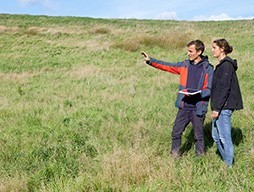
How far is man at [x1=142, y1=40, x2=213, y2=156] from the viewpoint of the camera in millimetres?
4324

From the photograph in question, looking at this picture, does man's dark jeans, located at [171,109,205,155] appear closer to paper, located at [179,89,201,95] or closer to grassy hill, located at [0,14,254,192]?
grassy hill, located at [0,14,254,192]

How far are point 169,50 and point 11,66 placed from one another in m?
8.26

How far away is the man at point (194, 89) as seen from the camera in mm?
4324

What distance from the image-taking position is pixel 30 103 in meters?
7.79

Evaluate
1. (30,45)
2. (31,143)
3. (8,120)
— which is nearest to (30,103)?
(8,120)

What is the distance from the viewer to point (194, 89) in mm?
4418

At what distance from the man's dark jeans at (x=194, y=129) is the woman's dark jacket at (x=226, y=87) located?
1.51 ft

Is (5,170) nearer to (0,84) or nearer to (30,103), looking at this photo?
(30,103)

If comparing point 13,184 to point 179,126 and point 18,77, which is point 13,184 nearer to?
point 179,126

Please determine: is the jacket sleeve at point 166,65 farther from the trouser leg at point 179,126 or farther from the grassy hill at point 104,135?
the grassy hill at point 104,135

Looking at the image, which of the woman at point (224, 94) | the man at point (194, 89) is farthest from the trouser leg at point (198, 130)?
the woman at point (224, 94)

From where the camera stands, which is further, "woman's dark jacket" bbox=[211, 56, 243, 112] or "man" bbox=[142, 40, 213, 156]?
"man" bbox=[142, 40, 213, 156]

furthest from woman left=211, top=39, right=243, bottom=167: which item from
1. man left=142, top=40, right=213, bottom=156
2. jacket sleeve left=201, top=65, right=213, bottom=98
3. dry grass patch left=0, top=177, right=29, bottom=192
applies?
dry grass patch left=0, top=177, right=29, bottom=192

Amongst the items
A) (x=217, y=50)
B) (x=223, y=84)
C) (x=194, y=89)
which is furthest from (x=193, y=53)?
(x=223, y=84)
